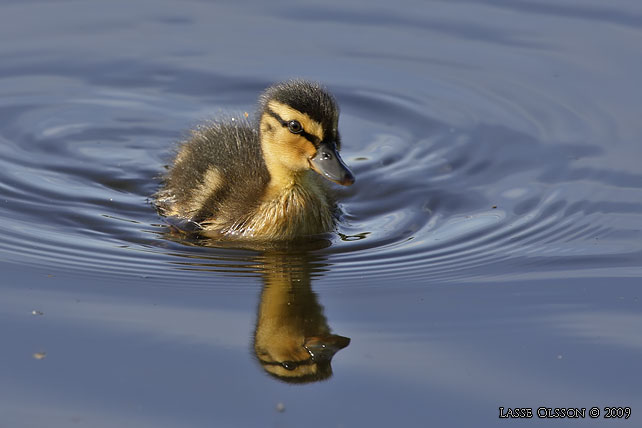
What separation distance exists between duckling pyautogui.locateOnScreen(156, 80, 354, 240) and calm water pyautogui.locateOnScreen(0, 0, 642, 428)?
0.24 meters

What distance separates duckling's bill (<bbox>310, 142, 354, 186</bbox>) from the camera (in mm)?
5844

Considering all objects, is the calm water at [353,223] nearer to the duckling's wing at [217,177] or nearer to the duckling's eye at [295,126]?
the duckling's wing at [217,177]

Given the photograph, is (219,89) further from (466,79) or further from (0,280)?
(0,280)

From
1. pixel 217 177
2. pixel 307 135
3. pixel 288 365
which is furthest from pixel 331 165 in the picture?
pixel 288 365

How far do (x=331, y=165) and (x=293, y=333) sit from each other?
133 centimetres

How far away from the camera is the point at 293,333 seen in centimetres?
484

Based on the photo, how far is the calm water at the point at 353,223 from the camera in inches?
170

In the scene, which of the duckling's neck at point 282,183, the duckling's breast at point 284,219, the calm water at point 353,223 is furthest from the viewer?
the duckling's neck at point 282,183

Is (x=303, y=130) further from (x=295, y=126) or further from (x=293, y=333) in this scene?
(x=293, y=333)

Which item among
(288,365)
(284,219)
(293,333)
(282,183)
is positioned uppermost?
(282,183)

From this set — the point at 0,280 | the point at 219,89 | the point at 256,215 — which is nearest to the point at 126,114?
the point at 219,89

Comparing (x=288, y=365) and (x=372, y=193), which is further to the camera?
(x=372, y=193)

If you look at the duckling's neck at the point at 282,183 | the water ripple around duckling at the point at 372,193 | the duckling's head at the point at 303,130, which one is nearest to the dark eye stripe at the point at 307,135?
the duckling's head at the point at 303,130

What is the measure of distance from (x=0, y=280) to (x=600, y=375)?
275 centimetres
